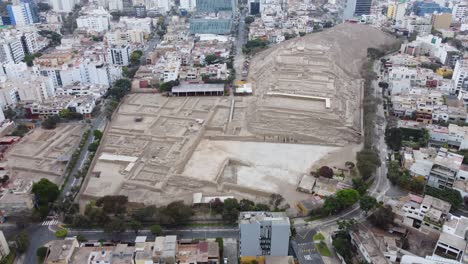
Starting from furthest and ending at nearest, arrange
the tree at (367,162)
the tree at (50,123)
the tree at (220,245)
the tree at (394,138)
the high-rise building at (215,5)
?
the high-rise building at (215,5) → the tree at (50,123) → the tree at (394,138) → the tree at (367,162) → the tree at (220,245)

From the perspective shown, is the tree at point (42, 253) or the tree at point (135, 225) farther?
the tree at point (135, 225)

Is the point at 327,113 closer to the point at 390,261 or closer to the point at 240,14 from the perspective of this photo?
the point at 390,261

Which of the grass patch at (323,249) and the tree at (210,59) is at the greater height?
the tree at (210,59)

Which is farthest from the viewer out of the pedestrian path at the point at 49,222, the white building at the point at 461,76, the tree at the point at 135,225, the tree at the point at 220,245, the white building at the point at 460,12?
the white building at the point at 460,12

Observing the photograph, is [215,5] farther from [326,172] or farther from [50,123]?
[326,172]

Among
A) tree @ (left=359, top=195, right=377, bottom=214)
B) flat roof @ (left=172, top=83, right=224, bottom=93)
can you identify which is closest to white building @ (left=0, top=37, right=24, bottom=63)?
flat roof @ (left=172, top=83, right=224, bottom=93)

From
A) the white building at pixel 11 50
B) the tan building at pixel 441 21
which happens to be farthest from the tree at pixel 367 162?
the tan building at pixel 441 21

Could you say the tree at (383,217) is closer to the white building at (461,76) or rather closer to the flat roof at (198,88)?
the flat roof at (198,88)
